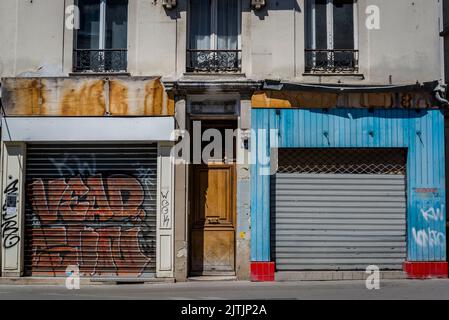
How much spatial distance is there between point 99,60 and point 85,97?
0.84m

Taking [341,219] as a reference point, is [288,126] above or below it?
above

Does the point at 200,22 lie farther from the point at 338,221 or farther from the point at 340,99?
the point at 338,221

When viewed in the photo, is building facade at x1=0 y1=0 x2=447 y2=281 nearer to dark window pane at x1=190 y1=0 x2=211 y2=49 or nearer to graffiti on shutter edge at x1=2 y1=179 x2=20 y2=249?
graffiti on shutter edge at x1=2 y1=179 x2=20 y2=249

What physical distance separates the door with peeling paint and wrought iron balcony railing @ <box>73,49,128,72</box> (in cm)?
213

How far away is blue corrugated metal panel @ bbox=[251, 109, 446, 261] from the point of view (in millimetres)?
11828

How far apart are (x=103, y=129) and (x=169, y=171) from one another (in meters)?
1.50

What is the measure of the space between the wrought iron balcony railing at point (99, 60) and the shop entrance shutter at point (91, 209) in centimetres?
155

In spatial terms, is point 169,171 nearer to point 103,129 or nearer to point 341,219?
point 103,129

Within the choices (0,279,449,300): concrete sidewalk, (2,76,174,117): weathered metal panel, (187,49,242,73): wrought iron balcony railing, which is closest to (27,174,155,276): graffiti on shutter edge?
(0,279,449,300): concrete sidewalk
